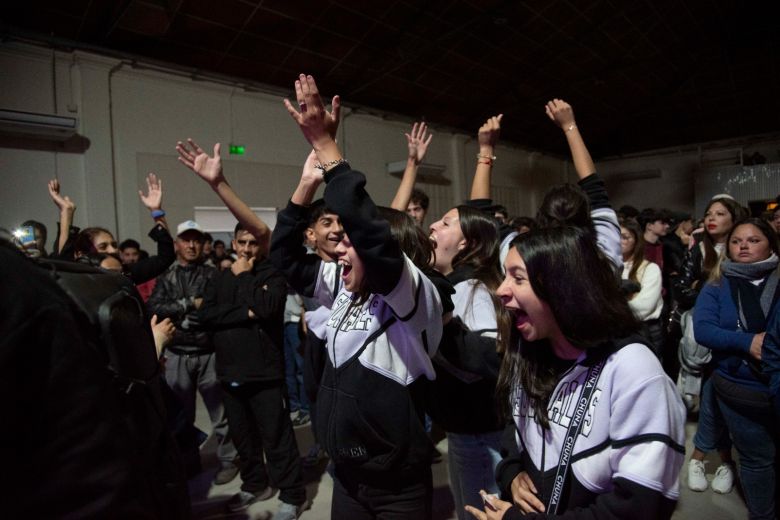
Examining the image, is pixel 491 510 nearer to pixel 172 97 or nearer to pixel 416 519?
pixel 416 519

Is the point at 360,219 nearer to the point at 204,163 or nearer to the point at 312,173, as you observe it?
the point at 312,173

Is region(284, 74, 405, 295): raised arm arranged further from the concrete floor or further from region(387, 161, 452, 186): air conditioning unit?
region(387, 161, 452, 186): air conditioning unit

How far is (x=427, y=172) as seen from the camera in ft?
29.0

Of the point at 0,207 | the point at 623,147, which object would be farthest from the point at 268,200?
the point at 623,147

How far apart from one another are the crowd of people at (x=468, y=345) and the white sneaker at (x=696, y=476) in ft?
0.08

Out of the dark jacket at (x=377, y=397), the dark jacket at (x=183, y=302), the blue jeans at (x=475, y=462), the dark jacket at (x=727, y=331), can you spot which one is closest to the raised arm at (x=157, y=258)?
the dark jacket at (x=183, y=302)

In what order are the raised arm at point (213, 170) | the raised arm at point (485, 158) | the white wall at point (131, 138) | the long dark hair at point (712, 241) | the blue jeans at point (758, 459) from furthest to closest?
the white wall at point (131, 138) → the long dark hair at point (712, 241) → the raised arm at point (485, 158) → the blue jeans at point (758, 459) → the raised arm at point (213, 170)

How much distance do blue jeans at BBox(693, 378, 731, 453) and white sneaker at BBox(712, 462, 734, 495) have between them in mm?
118

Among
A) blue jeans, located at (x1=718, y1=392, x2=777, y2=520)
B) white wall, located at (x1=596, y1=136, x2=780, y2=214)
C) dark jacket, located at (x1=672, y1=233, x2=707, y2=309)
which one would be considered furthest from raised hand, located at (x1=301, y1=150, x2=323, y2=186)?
white wall, located at (x1=596, y1=136, x2=780, y2=214)

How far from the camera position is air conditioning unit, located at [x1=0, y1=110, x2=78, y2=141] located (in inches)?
180

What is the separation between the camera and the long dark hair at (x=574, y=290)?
1036mm

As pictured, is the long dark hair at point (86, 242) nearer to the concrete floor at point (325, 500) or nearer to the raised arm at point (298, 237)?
the concrete floor at point (325, 500)

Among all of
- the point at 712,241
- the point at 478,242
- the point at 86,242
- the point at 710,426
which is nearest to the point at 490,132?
the point at 478,242

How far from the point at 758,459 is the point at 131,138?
254 inches
